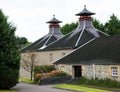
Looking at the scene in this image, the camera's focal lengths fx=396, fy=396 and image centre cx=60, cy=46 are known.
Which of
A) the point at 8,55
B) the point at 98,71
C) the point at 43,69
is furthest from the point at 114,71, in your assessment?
the point at 43,69

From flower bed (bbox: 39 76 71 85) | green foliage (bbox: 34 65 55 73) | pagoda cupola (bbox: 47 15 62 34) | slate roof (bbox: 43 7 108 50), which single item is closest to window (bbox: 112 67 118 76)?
flower bed (bbox: 39 76 71 85)

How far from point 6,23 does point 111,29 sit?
47.1m

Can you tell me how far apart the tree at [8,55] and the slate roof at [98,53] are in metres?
10.3

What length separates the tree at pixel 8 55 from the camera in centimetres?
3725

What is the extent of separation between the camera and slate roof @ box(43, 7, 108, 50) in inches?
2194

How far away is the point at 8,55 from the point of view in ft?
124

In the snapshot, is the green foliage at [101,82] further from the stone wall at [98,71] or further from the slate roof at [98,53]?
the slate roof at [98,53]

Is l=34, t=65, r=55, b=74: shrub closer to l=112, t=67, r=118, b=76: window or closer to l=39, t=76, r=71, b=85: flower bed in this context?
l=39, t=76, r=71, b=85: flower bed

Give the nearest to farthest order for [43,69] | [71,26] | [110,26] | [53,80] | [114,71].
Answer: [114,71], [53,80], [43,69], [110,26], [71,26]

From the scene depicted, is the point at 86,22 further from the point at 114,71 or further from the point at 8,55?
the point at 8,55

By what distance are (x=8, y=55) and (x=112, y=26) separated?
48554 mm

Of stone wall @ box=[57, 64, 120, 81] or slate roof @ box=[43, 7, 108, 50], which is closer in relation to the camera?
stone wall @ box=[57, 64, 120, 81]

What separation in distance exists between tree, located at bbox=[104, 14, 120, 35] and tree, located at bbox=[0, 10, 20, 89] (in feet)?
151

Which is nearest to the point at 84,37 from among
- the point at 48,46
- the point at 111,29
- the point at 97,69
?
the point at 48,46
